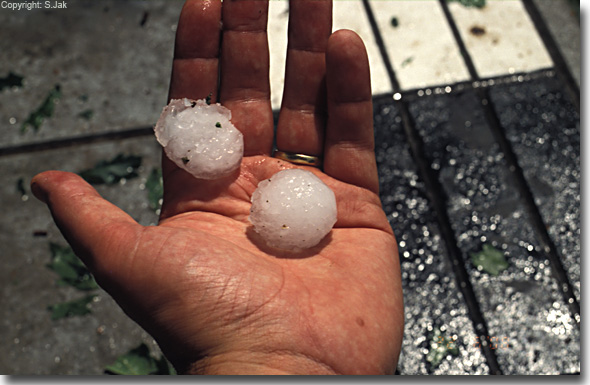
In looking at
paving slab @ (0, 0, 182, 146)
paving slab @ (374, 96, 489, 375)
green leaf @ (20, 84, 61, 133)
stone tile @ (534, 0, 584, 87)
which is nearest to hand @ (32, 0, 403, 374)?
paving slab @ (374, 96, 489, 375)

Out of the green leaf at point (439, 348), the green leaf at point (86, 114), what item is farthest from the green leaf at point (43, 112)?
the green leaf at point (439, 348)

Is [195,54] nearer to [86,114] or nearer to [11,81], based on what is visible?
[86,114]

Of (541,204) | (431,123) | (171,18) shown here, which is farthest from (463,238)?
(171,18)

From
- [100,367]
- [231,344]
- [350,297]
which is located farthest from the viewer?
[100,367]

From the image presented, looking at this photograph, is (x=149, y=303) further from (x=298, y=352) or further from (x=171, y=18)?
(x=171, y=18)

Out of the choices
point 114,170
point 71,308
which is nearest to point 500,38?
point 114,170
